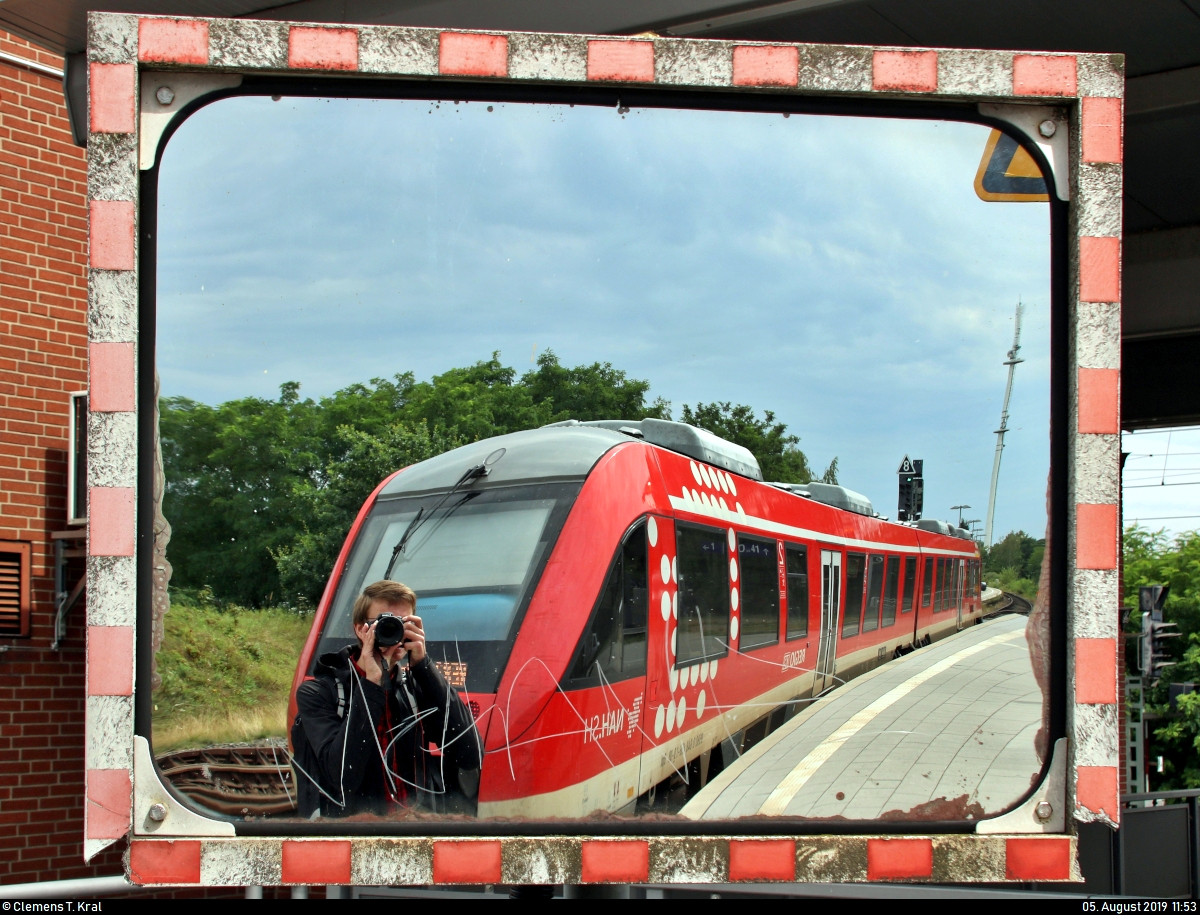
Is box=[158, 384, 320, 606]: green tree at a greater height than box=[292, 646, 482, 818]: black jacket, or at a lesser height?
greater

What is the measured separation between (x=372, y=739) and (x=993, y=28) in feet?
20.2

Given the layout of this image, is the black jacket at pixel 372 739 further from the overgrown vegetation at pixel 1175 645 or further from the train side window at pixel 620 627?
the overgrown vegetation at pixel 1175 645

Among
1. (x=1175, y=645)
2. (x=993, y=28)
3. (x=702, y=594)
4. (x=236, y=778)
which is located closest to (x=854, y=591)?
(x=702, y=594)

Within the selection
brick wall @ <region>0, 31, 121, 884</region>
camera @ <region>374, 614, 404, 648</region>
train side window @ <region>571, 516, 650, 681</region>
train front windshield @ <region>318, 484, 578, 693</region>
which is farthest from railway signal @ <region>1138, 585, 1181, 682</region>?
camera @ <region>374, 614, 404, 648</region>

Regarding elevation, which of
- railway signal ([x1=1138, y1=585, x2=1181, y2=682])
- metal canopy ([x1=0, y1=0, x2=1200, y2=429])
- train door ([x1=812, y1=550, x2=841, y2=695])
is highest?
metal canopy ([x1=0, y1=0, x2=1200, y2=429])

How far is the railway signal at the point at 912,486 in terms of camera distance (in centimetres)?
280

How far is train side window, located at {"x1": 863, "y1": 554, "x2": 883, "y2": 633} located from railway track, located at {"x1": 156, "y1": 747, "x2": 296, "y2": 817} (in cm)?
170

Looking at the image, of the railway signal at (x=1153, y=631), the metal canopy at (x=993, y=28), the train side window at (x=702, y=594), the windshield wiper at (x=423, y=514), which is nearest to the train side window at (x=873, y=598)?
the train side window at (x=702, y=594)

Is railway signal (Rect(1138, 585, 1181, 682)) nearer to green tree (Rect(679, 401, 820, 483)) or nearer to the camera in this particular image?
green tree (Rect(679, 401, 820, 483))

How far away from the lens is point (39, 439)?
738cm

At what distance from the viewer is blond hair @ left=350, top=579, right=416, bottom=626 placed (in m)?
2.45

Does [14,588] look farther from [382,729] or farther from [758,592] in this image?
[758,592]

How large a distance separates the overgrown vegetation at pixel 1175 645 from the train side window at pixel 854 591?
39.3 metres

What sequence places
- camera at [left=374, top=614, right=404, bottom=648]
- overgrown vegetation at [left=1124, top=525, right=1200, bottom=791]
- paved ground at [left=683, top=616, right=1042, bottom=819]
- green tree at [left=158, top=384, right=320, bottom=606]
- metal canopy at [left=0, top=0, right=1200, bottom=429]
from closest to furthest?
camera at [left=374, top=614, right=404, bottom=648], green tree at [left=158, top=384, right=320, bottom=606], paved ground at [left=683, top=616, right=1042, bottom=819], metal canopy at [left=0, top=0, right=1200, bottom=429], overgrown vegetation at [left=1124, top=525, right=1200, bottom=791]
